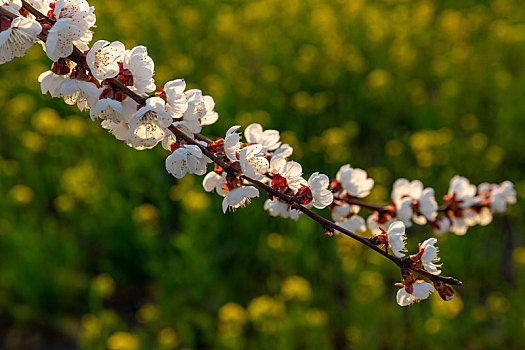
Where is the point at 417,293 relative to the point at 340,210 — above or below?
below

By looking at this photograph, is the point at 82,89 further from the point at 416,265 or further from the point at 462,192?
the point at 462,192

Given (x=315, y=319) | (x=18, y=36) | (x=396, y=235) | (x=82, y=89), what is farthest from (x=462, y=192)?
(x=18, y=36)

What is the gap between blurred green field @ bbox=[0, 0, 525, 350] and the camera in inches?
99.0

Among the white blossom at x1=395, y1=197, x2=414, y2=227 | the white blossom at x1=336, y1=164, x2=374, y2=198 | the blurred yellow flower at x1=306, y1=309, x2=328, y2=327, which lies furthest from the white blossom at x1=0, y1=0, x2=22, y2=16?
the blurred yellow flower at x1=306, y1=309, x2=328, y2=327

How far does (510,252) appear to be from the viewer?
3162mm

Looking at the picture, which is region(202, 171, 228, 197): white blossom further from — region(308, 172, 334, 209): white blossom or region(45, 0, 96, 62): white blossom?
region(45, 0, 96, 62): white blossom

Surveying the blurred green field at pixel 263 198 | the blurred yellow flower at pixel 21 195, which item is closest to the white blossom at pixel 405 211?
the blurred green field at pixel 263 198

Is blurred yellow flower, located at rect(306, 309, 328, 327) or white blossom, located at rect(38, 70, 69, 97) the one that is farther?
blurred yellow flower, located at rect(306, 309, 328, 327)

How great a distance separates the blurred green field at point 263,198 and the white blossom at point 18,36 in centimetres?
163

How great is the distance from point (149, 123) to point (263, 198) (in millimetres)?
2207

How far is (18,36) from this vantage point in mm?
778

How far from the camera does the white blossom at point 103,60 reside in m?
0.81

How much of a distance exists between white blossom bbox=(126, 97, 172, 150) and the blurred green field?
4.99ft

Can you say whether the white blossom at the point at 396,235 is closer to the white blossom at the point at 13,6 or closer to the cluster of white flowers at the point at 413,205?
the cluster of white flowers at the point at 413,205
